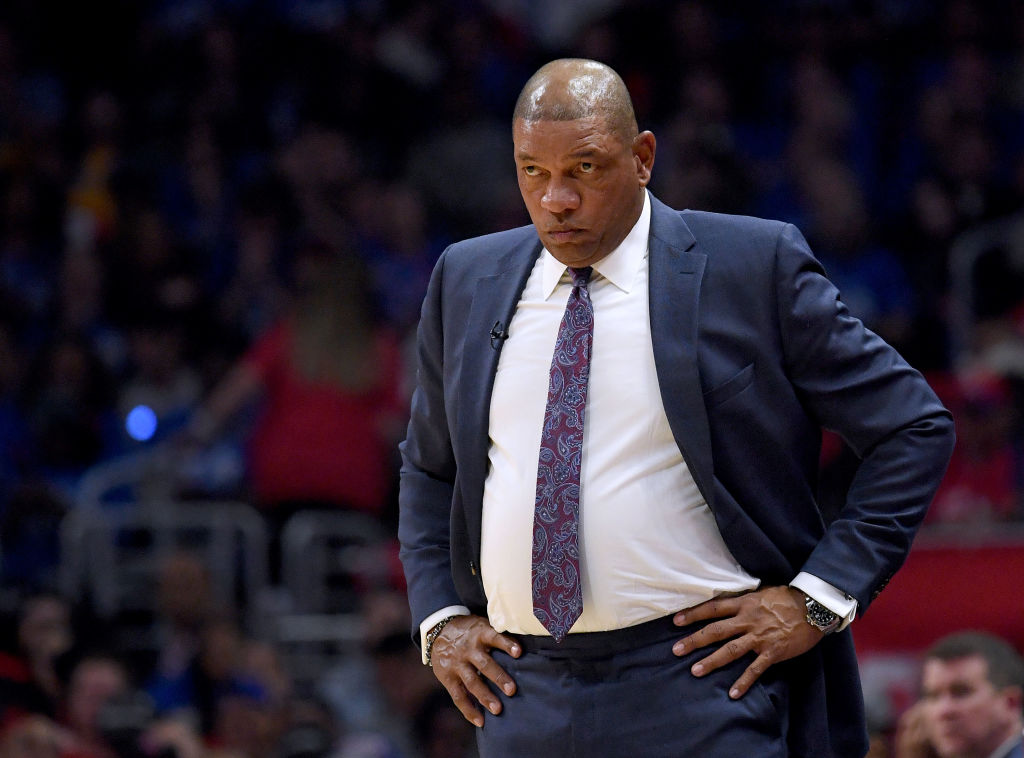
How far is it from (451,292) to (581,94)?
497 mm

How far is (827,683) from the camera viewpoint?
2.90 meters

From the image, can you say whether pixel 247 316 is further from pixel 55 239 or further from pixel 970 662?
pixel 970 662

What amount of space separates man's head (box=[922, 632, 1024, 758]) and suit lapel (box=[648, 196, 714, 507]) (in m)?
1.91

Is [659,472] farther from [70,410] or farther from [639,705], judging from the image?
[70,410]

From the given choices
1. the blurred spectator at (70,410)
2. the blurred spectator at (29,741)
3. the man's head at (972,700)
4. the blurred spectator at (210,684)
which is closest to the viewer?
the man's head at (972,700)

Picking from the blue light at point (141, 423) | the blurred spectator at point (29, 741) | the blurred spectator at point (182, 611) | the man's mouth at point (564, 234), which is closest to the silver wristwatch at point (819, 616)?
the man's mouth at point (564, 234)

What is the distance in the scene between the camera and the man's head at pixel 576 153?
2.74 meters

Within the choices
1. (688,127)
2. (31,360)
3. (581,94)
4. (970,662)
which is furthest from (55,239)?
(581,94)

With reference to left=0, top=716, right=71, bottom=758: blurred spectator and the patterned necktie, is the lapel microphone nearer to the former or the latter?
the patterned necktie

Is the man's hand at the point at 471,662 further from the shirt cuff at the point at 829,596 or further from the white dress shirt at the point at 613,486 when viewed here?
the shirt cuff at the point at 829,596

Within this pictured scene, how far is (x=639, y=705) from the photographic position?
8.87ft

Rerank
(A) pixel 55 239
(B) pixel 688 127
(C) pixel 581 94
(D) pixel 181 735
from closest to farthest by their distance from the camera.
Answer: (C) pixel 581 94 → (D) pixel 181 735 → (B) pixel 688 127 → (A) pixel 55 239

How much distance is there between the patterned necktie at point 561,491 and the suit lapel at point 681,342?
0.43 ft

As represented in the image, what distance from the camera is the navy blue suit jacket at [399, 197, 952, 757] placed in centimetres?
274
